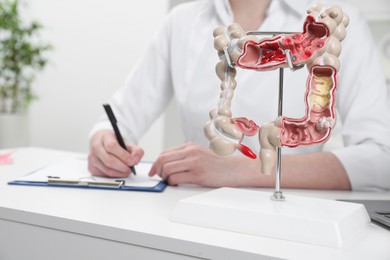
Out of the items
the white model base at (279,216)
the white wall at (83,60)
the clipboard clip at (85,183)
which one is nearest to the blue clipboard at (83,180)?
the clipboard clip at (85,183)

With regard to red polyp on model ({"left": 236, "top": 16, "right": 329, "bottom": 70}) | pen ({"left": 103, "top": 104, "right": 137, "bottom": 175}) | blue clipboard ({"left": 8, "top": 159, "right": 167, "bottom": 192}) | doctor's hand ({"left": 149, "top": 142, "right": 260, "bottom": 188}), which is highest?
red polyp on model ({"left": 236, "top": 16, "right": 329, "bottom": 70})

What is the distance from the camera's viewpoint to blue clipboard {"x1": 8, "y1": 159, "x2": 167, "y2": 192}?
3.33ft

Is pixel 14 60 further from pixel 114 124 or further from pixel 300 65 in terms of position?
pixel 300 65

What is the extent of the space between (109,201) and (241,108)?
0.58 meters

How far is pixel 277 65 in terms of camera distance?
2.44ft

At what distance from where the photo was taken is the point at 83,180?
1034 mm

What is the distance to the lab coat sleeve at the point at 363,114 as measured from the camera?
A: 1.11 meters

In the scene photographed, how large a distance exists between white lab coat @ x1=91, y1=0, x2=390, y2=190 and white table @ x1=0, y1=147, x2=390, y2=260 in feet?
0.62

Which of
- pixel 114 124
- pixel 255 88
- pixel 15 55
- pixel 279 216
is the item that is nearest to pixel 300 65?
pixel 279 216

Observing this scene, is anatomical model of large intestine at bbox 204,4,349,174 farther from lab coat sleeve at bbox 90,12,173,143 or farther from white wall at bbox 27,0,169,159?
white wall at bbox 27,0,169,159

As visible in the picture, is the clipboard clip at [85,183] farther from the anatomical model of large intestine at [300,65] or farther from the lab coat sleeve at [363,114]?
the lab coat sleeve at [363,114]

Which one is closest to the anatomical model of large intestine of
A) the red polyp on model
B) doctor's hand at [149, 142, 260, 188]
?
the red polyp on model

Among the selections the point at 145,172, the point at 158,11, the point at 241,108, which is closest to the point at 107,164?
the point at 145,172

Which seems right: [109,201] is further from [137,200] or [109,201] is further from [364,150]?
[364,150]
